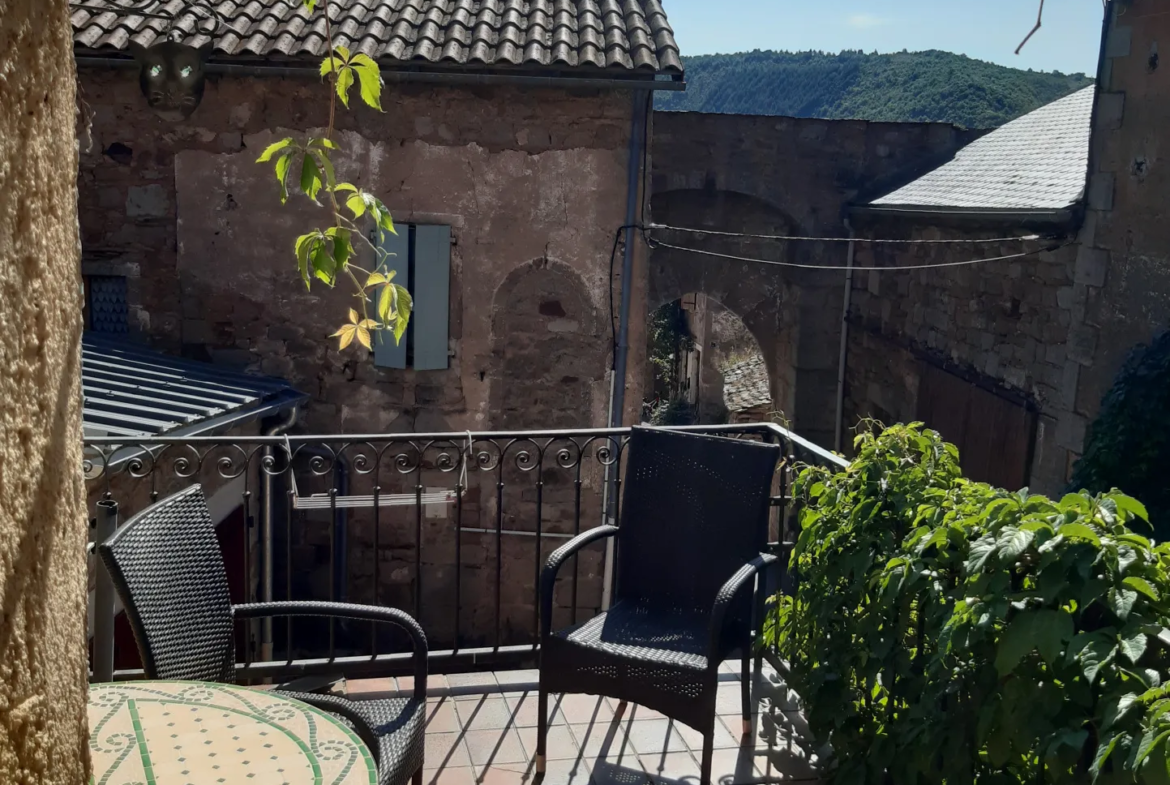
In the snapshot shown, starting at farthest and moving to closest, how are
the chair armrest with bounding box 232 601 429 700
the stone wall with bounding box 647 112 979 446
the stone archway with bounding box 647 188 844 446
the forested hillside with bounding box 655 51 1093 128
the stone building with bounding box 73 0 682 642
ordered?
the forested hillside with bounding box 655 51 1093 128, the stone archway with bounding box 647 188 844 446, the stone wall with bounding box 647 112 979 446, the stone building with bounding box 73 0 682 642, the chair armrest with bounding box 232 601 429 700

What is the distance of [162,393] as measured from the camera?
576 centimetres

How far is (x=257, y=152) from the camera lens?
22.6ft

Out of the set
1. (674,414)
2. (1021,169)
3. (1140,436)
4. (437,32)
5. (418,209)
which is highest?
(437,32)

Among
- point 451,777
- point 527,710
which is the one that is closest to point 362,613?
point 451,777

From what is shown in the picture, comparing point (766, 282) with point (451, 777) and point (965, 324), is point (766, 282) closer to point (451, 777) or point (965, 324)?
point (965, 324)

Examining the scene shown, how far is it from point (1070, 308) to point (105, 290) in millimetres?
6639

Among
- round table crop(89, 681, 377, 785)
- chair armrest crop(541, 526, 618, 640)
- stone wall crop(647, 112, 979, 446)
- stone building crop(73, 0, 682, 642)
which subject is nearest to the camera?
round table crop(89, 681, 377, 785)

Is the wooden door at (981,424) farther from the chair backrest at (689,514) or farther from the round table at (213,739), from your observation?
the round table at (213,739)

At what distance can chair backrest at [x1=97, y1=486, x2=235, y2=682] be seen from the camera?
250 centimetres

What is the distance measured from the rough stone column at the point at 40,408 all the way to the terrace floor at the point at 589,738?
178cm

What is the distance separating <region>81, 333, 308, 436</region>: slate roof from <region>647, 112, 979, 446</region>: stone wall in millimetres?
6320

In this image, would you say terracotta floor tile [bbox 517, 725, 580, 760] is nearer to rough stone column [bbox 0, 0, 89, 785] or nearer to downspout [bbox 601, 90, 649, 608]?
rough stone column [bbox 0, 0, 89, 785]

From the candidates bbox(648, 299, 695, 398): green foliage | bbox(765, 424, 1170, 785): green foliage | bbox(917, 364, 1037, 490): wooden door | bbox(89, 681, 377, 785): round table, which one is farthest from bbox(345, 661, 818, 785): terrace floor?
bbox(648, 299, 695, 398): green foliage

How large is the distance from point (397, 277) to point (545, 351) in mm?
1109
